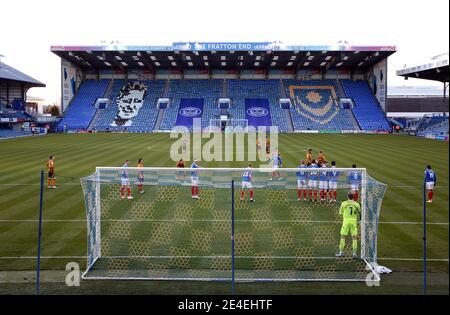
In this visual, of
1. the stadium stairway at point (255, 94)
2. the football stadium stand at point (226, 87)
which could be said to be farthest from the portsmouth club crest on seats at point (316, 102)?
the stadium stairway at point (255, 94)

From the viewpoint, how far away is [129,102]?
72125 millimetres

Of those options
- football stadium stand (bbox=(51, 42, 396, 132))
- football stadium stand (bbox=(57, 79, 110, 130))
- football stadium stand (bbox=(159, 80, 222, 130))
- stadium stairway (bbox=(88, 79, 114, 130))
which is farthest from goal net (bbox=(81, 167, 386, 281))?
football stadium stand (bbox=(57, 79, 110, 130))

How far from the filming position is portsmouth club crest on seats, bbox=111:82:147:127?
68125mm

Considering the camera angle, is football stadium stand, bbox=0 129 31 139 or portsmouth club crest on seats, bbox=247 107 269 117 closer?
football stadium stand, bbox=0 129 31 139

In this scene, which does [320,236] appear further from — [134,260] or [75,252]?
[75,252]

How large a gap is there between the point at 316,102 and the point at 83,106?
3772 cm

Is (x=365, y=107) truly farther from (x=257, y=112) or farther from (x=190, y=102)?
(x=190, y=102)

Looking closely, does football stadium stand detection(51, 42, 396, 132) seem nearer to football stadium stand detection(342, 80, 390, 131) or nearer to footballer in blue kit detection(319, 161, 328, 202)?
football stadium stand detection(342, 80, 390, 131)

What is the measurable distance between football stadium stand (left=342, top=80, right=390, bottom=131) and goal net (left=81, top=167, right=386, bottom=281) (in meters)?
52.3

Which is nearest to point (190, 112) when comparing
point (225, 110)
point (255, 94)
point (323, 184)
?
point (225, 110)

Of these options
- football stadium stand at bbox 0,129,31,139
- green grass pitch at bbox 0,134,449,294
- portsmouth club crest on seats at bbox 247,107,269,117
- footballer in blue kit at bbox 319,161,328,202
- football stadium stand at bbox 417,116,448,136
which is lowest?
green grass pitch at bbox 0,134,449,294

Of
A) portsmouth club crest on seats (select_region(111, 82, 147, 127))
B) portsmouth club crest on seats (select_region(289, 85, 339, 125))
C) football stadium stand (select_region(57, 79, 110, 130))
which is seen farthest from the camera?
portsmouth club crest on seats (select_region(289, 85, 339, 125))

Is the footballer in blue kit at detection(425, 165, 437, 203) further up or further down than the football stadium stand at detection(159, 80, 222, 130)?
further down

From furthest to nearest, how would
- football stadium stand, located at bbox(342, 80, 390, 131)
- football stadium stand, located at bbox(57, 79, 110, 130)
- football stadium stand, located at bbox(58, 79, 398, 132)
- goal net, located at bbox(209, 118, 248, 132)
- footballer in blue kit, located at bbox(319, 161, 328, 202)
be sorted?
football stadium stand, located at bbox(57, 79, 110, 130), football stadium stand, located at bbox(58, 79, 398, 132), football stadium stand, located at bbox(342, 80, 390, 131), goal net, located at bbox(209, 118, 248, 132), footballer in blue kit, located at bbox(319, 161, 328, 202)
